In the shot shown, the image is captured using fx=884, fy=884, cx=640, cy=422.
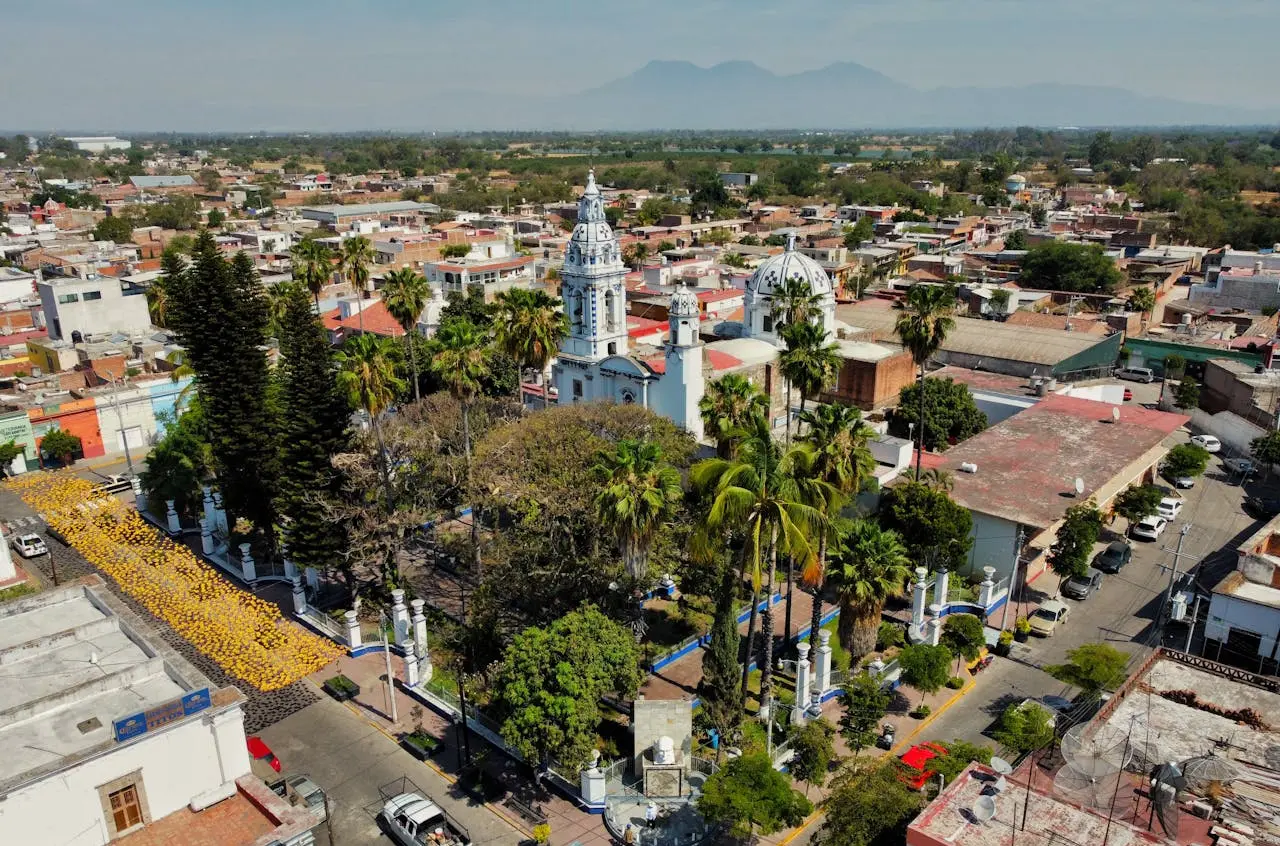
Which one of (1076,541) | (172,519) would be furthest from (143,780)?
(1076,541)

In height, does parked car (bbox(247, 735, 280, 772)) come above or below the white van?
below

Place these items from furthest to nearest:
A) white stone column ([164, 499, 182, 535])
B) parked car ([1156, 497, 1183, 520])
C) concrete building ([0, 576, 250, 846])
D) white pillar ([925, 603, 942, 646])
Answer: parked car ([1156, 497, 1183, 520])
white stone column ([164, 499, 182, 535])
white pillar ([925, 603, 942, 646])
concrete building ([0, 576, 250, 846])

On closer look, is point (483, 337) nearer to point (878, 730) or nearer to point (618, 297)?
point (618, 297)

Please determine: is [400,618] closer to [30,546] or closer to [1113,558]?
[30,546]

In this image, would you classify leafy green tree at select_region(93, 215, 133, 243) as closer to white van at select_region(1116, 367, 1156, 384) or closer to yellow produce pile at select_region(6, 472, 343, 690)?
yellow produce pile at select_region(6, 472, 343, 690)

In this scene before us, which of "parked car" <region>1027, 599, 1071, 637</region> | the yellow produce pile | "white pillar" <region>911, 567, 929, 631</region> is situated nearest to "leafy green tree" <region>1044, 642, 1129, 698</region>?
"white pillar" <region>911, 567, 929, 631</region>

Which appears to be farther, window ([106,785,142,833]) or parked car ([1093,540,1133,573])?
parked car ([1093,540,1133,573])
